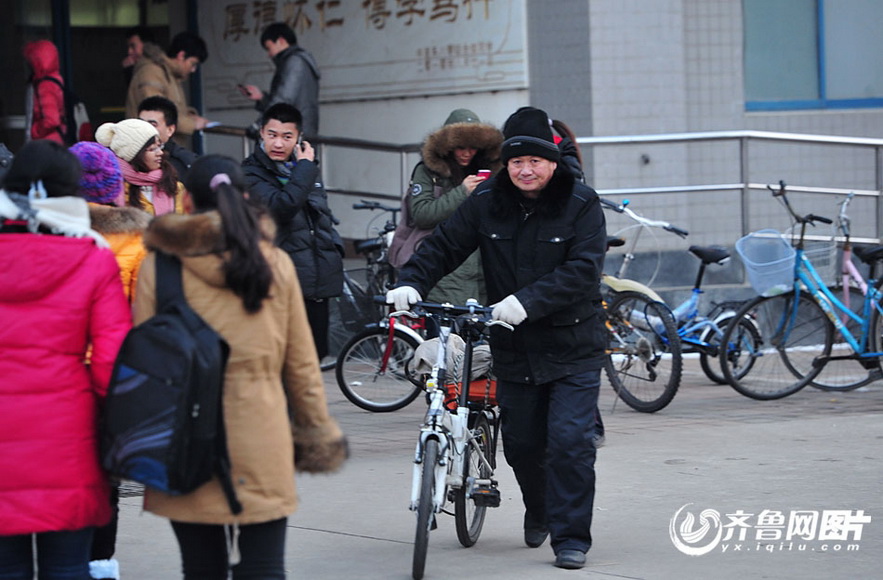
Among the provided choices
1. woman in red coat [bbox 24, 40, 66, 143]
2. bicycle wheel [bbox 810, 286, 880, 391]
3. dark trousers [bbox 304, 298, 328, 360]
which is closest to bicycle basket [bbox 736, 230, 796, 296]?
bicycle wheel [bbox 810, 286, 880, 391]

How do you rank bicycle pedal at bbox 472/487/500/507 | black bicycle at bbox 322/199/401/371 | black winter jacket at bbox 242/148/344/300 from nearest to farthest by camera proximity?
bicycle pedal at bbox 472/487/500/507, black winter jacket at bbox 242/148/344/300, black bicycle at bbox 322/199/401/371

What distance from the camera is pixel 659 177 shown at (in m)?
12.4

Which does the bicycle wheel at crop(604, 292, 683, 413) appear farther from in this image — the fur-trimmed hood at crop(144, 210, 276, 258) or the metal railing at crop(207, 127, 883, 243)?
the fur-trimmed hood at crop(144, 210, 276, 258)

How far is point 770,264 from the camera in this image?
9.49 m

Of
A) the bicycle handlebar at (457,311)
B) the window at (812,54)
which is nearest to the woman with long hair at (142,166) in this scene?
the bicycle handlebar at (457,311)

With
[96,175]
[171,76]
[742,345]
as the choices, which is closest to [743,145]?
[742,345]

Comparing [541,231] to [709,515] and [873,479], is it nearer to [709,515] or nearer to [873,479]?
[709,515]

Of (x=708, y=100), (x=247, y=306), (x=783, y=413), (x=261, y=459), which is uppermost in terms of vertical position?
(x=708, y=100)

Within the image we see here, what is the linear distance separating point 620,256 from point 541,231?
19.6 ft

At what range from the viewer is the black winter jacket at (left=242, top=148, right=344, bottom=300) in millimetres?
7172

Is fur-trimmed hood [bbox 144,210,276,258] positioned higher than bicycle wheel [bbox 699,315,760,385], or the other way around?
fur-trimmed hood [bbox 144,210,276,258]

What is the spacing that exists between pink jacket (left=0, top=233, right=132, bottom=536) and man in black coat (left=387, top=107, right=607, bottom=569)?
161cm

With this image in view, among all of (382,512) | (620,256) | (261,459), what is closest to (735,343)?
(620,256)

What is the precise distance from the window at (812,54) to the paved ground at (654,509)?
512 cm
